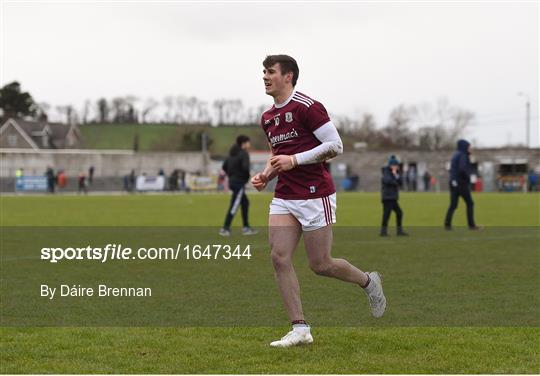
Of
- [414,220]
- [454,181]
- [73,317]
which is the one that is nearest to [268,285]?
[73,317]

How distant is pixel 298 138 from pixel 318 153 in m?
0.27

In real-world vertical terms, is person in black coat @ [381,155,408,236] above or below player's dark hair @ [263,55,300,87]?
below

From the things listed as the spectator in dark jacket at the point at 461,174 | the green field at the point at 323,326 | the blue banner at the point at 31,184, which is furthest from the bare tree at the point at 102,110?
the green field at the point at 323,326

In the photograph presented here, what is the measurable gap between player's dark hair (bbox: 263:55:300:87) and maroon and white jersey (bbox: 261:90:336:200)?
0.61ft

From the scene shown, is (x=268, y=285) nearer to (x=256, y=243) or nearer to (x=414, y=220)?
(x=256, y=243)

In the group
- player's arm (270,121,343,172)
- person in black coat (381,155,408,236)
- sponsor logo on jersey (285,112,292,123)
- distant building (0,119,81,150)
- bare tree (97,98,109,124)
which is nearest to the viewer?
player's arm (270,121,343,172)

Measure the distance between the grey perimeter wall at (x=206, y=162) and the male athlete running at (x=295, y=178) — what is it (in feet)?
222

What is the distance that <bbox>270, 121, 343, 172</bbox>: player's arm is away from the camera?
6914 millimetres

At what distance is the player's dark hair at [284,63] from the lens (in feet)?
23.2

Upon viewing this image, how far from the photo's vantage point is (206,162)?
87.8 metres

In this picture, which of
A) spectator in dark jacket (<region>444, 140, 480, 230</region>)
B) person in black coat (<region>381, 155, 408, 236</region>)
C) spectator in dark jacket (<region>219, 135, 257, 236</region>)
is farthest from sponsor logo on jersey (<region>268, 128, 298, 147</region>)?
spectator in dark jacket (<region>444, 140, 480, 230</region>)

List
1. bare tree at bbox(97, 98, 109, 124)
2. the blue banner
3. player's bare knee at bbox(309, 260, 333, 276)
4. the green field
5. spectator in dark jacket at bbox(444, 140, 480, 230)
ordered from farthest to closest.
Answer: bare tree at bbox(97, 98, 109, 124) → the blue banner → spectator in dark jacket at bbox(444, 140, 480, 230) → player's bare knee at bbox(309, 260, 333, 276) → the green field

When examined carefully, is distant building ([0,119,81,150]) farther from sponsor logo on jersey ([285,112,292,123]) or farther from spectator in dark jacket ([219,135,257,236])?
sponsor logo on jersey ([285,112,292,123])

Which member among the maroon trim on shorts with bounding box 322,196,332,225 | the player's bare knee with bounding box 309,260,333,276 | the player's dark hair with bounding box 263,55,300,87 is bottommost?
the player's bare knee with bounding box 309,260,333,276
